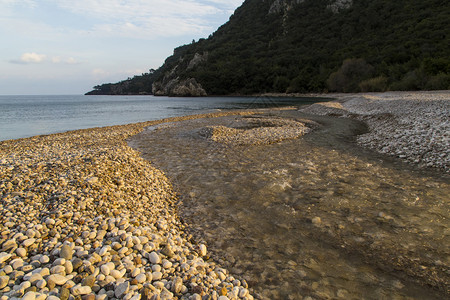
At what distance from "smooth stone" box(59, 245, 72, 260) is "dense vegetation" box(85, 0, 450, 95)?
220 ft

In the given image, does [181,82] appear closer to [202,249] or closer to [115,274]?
[202,249]

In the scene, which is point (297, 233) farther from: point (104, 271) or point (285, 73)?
point (285, 73)

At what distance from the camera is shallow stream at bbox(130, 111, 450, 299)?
4.52m

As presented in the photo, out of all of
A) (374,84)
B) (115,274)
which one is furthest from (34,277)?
(374,84)

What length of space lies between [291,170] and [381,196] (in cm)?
347

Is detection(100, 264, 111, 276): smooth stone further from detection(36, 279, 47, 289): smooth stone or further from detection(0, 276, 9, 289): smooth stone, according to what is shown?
detection(0, 276, 9, 289): smooth stone

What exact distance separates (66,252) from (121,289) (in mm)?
1341

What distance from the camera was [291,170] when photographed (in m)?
10.5

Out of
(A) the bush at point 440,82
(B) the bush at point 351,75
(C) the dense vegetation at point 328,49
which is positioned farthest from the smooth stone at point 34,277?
(B) the bush at point 351,75

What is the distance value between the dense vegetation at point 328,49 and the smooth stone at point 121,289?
66.7 m

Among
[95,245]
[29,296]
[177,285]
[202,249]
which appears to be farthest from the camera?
[202,249]

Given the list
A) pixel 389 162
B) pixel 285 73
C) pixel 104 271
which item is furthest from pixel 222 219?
pixel 285 73

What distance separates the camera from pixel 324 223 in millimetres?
6398

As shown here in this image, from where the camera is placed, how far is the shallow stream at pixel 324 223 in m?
4.52
